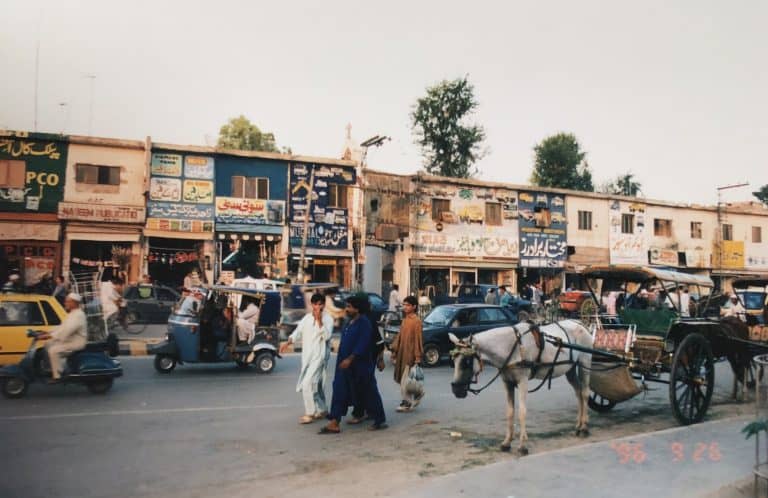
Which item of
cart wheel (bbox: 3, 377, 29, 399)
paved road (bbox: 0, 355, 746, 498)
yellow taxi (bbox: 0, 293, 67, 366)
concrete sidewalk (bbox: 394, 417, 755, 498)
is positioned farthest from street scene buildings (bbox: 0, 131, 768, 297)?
concrete sidewalk (bbox: 394, 417, 755, 498)

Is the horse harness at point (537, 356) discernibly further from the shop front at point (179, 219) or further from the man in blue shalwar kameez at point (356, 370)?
the shop front at point (179, 219)

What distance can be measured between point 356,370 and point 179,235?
2020cm

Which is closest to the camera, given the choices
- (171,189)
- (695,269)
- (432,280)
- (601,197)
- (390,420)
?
(390,420)

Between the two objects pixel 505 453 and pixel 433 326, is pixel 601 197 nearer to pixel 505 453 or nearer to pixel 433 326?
pixel 433 326

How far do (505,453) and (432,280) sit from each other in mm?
25329

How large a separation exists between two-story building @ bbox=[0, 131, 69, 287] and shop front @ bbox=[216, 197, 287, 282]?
21.1ft

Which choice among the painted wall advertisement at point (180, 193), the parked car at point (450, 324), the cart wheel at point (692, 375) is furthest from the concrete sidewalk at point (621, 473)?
the painted wall advertisement at point (180, 193)

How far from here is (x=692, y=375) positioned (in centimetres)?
827

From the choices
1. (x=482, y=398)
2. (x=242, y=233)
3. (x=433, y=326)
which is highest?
(x=242, y=233)

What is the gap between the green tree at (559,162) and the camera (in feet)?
167

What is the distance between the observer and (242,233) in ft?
89.0

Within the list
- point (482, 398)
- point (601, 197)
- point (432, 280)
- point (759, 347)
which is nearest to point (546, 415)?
point (482, 398)

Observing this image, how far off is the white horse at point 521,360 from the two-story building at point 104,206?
21.6 meters
